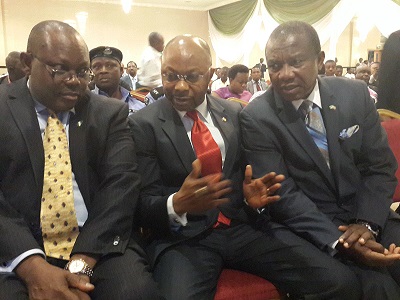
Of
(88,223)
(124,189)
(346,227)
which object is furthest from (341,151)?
(88,223)

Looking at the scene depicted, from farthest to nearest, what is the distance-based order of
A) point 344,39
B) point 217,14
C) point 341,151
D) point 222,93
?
point 217,14 → point 344,39 → point 222,93 → point 341,151

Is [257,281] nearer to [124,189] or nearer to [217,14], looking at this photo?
[124,189]

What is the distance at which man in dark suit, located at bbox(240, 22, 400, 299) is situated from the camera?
1825 millimetres

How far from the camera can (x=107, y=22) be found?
479 inches

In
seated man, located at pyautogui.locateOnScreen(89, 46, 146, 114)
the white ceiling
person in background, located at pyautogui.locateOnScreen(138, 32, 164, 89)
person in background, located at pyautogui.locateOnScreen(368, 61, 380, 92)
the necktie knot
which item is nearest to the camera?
the necktie knot

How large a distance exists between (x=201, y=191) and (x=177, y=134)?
38 cm

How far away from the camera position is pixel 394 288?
1.63 m

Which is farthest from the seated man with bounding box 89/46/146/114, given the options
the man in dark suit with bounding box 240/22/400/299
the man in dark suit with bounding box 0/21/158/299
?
the man in dark suit with bounding box 240/22/400/299

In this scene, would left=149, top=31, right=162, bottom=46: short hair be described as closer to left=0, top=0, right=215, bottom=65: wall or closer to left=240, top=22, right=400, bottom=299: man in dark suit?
left=240, top=22, right=400, bottom=299: man in dark suit

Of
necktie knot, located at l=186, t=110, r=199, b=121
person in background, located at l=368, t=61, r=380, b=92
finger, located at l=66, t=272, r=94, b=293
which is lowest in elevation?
person in background, located at l=368, t=61, r=380, b=92

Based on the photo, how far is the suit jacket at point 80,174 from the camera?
1.54 meters

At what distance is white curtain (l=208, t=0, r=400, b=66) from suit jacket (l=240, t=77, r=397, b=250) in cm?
591

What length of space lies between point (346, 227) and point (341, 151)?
0.36 m

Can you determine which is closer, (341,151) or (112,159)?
(112,159)
